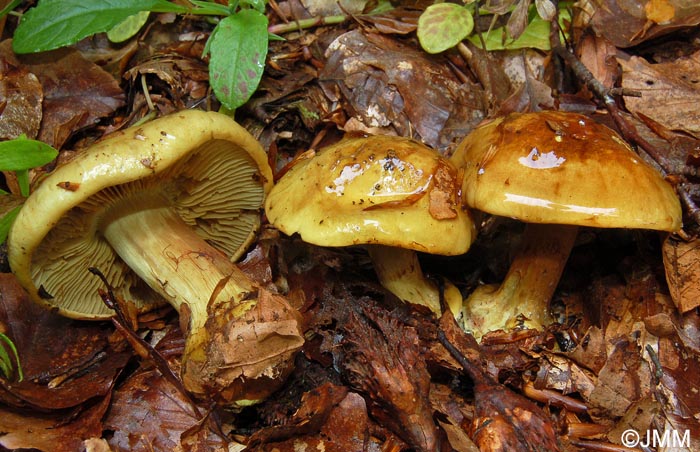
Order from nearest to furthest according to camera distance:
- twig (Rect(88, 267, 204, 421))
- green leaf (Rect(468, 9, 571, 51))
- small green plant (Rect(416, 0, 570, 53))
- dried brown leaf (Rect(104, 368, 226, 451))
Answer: dried brown leaf (Rect(104, 368, 226, 451))
twig (Rect(88, 267, 204, 421))
small green plant (Rect(416, 0, 570, 53))
green leaf (Rect(468, 9, 571, 51))

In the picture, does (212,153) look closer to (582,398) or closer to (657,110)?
(582,398)

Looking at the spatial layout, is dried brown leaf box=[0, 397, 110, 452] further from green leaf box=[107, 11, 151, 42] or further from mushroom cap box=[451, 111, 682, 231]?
green leaf box=[107, 11, 151, 42]

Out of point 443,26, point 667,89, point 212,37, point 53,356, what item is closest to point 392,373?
point 53,356

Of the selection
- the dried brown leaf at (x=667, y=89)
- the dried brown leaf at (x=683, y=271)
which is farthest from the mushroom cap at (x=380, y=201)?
the dried brown leaf at (x=667, y=89)

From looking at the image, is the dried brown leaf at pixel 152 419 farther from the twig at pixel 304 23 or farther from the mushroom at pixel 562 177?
the twig at pixel 304 23

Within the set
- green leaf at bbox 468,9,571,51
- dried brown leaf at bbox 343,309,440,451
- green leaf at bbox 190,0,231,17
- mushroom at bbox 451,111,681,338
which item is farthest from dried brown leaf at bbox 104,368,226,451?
green leaf at bbox 468,9,571,51

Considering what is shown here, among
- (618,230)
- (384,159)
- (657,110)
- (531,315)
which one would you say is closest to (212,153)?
(384,159)
